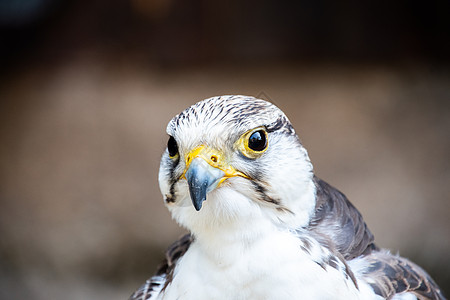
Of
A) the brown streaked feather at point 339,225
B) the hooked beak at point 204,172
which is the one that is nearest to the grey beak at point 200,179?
the hooked beak at point 204,172

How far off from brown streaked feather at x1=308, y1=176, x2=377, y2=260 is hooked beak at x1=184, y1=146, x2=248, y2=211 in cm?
34

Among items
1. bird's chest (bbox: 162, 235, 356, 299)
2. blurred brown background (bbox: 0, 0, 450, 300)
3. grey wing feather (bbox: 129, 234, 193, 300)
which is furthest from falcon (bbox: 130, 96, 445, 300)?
blurred brown background (bbox: 0, 0, 450, 300)

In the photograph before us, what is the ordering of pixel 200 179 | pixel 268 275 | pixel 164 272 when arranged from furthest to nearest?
pixel 164 272 → pixel 268 275 → pixel 200 179

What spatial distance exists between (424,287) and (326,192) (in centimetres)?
46

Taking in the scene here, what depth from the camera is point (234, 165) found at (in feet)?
5.13

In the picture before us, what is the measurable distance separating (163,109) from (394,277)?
3.02m

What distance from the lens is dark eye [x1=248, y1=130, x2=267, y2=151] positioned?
5.19 ft

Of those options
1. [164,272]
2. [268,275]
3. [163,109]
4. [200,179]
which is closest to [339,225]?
[268,275]

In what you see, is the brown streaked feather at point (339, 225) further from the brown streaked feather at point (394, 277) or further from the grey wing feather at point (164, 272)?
the grey wing feather at point (164, 272)

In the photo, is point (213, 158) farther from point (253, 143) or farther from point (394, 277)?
point (394, 277)

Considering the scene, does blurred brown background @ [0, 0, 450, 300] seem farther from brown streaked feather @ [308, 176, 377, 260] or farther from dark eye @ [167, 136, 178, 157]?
dark eye @ [167, 136, 178, 157]

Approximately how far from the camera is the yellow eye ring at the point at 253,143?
1.57 meters

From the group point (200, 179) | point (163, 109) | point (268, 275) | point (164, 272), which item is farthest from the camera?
point (163, 109)

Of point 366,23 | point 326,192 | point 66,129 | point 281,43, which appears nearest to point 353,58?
point 366,23
